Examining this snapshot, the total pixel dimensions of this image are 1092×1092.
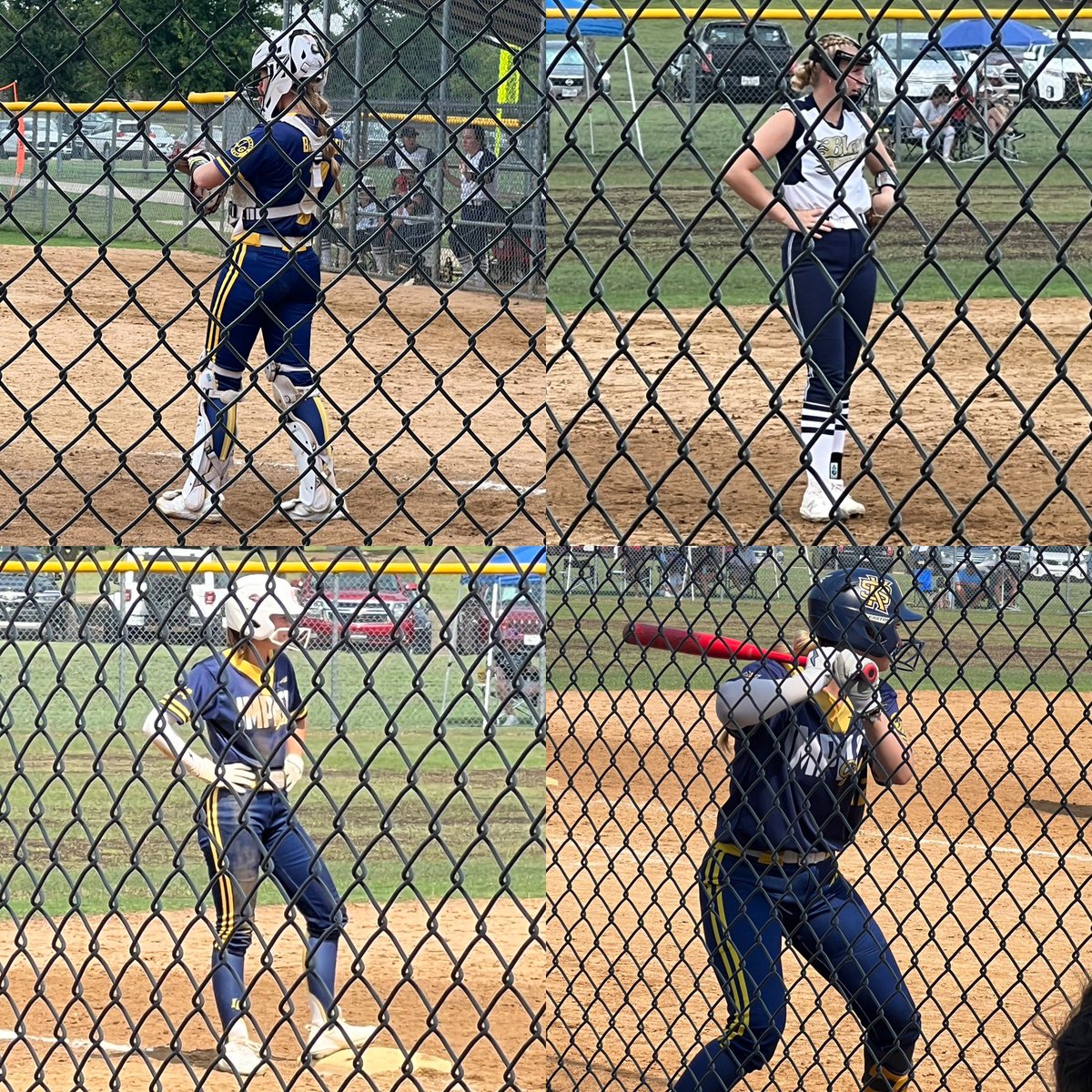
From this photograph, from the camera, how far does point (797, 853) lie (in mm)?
4562

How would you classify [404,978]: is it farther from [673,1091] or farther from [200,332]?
[200,332]

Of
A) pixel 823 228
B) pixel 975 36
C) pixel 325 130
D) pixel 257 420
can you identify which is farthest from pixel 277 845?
pixel 975 36

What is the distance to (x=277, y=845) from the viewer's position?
16.4 feet

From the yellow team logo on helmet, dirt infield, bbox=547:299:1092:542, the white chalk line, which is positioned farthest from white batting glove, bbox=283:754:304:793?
the white chalk line

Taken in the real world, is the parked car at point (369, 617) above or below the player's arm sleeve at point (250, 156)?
below

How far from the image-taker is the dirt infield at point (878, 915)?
219 inches

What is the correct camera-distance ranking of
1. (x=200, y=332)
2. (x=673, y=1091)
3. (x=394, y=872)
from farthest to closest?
1. (x=200, y=332)
2. (x=394, y=872)
3. (x=673, y=1091)

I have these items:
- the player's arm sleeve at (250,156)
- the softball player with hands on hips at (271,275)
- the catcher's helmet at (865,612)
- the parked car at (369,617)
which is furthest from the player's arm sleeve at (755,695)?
the parked car at (369,617)

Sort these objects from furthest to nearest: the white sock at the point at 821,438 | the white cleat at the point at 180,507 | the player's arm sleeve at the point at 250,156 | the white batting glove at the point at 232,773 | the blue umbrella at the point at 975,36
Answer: the blue umbrella at the point at 975,36 → the white cleat at the point at 180,507 → the white sock at the point at 821,438 → the white batting glove at the point at 232,773 → the player's arm sleeve at the point at 250,156

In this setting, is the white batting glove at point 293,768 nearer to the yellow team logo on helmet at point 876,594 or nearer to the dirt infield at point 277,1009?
the dirt infield at point 277,1009

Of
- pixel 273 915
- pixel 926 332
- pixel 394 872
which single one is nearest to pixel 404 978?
pixel 273 915

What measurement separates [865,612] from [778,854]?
0.89 meters

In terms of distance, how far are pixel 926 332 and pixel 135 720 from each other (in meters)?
8.11

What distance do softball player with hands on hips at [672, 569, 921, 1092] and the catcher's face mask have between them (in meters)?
1.35
